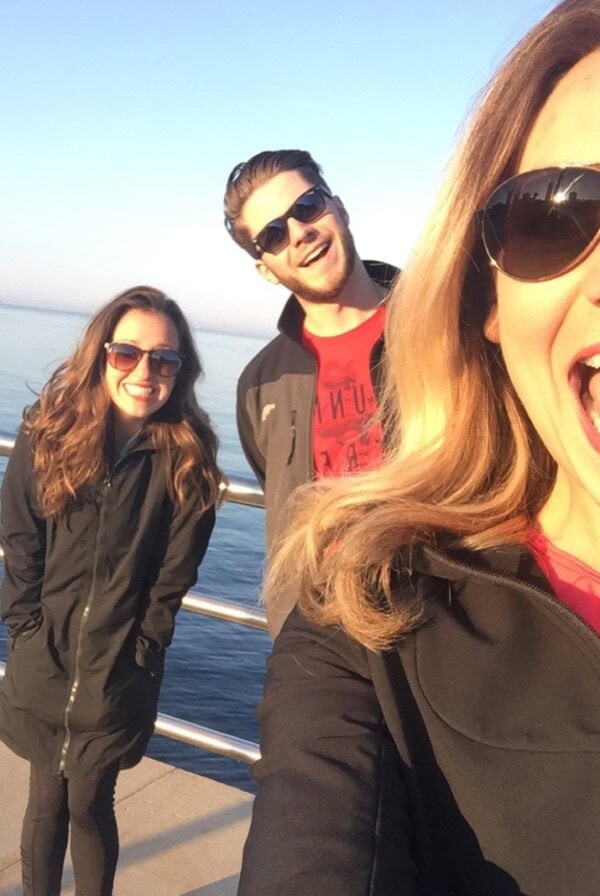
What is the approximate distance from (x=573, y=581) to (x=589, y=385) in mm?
315

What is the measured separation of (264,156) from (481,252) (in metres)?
2.05

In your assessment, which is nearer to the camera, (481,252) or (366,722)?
(366,722)

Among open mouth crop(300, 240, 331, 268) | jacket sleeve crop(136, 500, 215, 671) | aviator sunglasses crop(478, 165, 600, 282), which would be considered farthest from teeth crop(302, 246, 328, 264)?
aviator sunglasses crop(478, 165, 600, 282)

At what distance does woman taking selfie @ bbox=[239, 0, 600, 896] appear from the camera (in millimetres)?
1035

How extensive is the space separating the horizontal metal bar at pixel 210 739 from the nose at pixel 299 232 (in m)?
1.83

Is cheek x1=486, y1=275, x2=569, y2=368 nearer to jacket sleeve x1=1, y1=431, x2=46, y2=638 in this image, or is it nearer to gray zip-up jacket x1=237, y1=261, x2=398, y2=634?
gray zip-up jacket x1=237, y1=261, x2=398, y2=634

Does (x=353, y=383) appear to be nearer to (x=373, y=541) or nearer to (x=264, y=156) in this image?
(x=264, y=156)

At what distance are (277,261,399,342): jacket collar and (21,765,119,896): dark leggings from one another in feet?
5.37

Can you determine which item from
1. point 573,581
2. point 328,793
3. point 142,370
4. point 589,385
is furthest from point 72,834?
point 589,385

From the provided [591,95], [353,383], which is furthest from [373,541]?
[353,383]

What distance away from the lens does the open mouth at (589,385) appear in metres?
1.18

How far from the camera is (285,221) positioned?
311 cm

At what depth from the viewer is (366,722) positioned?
3.74 feet

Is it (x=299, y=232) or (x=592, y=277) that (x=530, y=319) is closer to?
(x=592, y=277)
